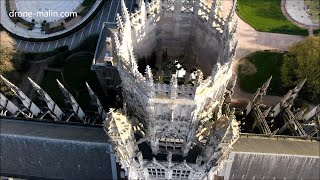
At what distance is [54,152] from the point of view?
2522 inches

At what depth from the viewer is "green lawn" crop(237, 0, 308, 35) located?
107m

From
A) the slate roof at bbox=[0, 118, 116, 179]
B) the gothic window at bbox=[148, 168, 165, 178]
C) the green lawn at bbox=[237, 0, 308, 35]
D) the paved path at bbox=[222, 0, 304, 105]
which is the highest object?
the green lawn at bbox=[237, 0, 308, 35]

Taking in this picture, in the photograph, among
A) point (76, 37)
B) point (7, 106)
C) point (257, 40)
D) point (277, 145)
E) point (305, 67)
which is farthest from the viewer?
point (76, 37)

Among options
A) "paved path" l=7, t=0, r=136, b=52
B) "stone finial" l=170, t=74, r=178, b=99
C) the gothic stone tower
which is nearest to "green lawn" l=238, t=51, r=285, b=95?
"paved path" l=7, t=0, r=136, b=52

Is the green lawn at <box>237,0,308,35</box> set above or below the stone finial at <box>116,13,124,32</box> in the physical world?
below

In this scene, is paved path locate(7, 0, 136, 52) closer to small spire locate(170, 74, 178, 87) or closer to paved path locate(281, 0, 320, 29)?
paved path locate(281, 0, 320, 29)

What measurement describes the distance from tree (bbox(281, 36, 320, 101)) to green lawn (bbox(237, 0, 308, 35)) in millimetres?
15400

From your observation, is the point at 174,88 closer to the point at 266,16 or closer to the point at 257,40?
the point at 257,40

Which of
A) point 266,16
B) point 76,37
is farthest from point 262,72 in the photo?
point 76,37

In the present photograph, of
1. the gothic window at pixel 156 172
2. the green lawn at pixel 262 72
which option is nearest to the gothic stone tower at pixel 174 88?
the gothic window at pixel 156 172

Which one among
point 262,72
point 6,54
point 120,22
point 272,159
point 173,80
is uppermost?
point 120,22

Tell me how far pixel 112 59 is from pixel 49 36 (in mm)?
37602

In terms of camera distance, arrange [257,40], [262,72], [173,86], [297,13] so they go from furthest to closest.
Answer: [297,13] → [257,40] → [262,72] → [173,86]

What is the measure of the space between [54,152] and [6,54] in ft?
142
